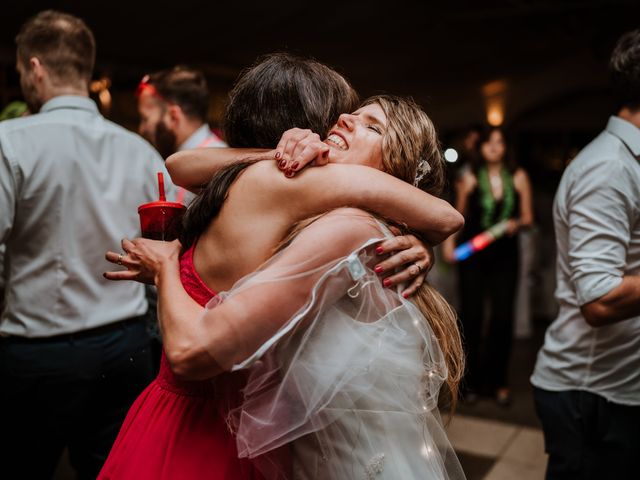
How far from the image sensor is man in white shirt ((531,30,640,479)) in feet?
5.42

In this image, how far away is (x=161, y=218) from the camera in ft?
4.41

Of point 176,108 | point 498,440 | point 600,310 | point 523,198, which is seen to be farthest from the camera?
point 523,198

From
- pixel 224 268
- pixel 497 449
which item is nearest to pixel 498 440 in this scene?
pixel 497 449

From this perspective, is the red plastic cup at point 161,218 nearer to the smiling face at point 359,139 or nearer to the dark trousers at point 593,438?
the smiling face at point 359,139

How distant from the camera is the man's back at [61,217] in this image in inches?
75.4

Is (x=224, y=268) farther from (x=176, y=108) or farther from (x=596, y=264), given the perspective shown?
(x=176, y=108)

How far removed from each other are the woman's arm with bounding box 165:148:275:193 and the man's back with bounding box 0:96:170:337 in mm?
740

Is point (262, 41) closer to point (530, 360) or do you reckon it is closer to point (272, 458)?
point (530, 360)

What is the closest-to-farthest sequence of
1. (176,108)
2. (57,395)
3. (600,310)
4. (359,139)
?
1. (359,139)
2. (600,310)
3. (57,395)
4. (176,108)

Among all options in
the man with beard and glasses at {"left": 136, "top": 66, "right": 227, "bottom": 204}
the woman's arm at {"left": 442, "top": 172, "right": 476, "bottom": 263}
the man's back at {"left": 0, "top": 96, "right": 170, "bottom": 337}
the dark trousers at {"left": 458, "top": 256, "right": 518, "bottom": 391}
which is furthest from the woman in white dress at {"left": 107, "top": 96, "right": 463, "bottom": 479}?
the woman's arm at {"left": 442, "top": 172, "right": 476, "bottom": 263}

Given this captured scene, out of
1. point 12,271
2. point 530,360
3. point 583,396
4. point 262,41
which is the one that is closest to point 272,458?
point 583,396

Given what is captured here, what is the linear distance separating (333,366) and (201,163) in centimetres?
55

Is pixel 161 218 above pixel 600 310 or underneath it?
above

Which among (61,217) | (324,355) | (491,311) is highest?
(324,355)
